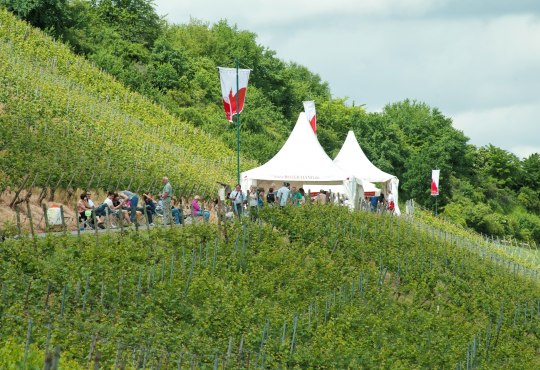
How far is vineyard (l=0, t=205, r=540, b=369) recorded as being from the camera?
20312 millimetres

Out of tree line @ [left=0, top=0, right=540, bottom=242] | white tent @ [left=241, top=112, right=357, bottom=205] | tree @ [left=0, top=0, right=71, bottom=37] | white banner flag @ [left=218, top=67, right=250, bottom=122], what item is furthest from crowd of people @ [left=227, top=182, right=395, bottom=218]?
tree @ [left=0, top=0, right=71, bottom=37]

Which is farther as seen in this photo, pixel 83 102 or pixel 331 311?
pixel 83 102

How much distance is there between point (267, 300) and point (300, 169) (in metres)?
12.1

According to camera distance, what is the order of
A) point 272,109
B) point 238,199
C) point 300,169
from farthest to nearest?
point 272,109 → point 300,169 → point 238,199

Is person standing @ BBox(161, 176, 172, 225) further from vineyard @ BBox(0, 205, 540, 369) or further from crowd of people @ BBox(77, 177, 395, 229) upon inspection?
vineyard @ BBox(0, 205, 540, 369)

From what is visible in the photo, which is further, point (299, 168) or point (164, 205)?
point (299, 168)

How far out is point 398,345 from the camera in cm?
2673

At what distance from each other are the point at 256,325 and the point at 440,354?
5.37 meters

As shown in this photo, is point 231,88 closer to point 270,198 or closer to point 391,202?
point 270,198

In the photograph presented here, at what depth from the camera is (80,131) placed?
37.5 meters

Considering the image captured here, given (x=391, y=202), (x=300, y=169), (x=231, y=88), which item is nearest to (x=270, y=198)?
(x=231, y=88)

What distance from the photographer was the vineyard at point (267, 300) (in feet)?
66.6

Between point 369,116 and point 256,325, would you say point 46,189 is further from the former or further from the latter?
point 369,116

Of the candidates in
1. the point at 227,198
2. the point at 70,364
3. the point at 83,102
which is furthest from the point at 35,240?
the point at 83,102
